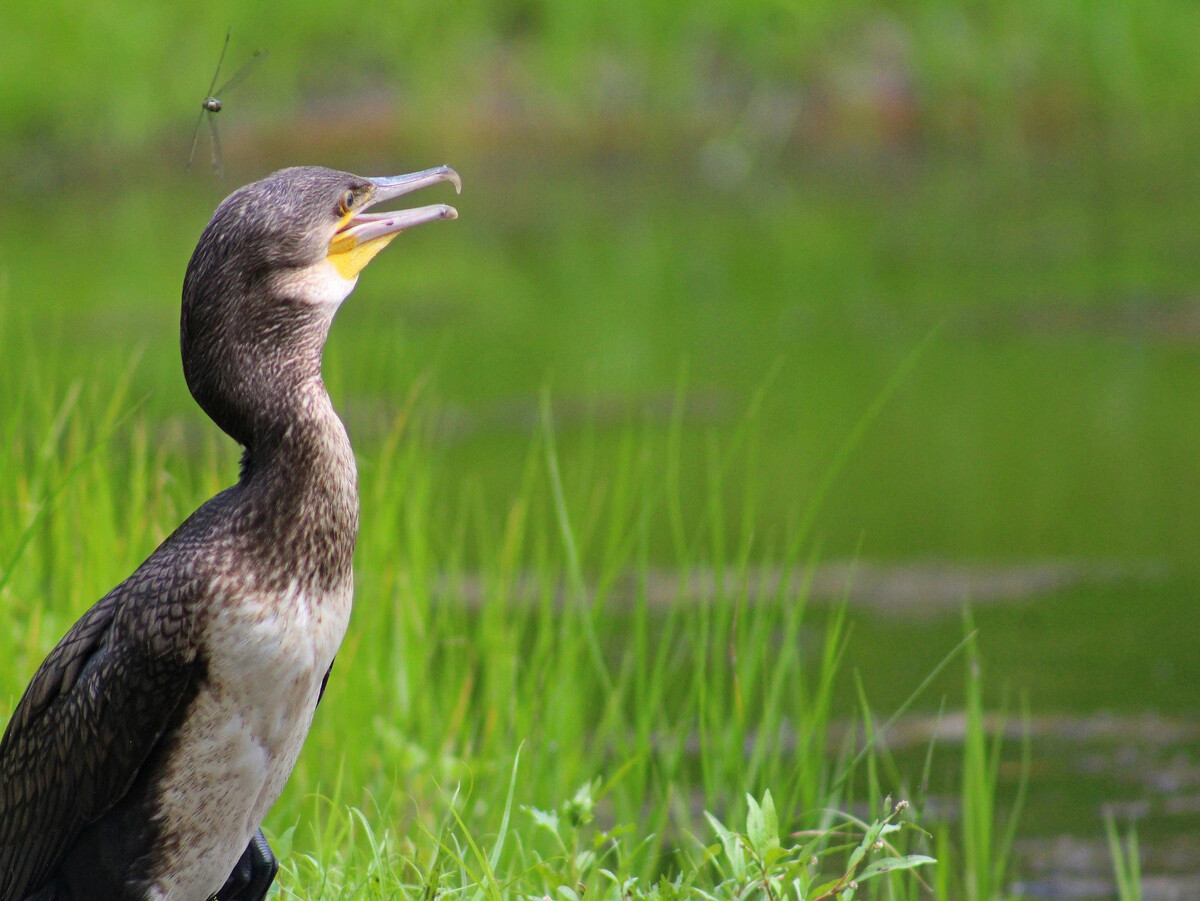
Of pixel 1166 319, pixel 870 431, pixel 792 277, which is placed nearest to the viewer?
pixel 870 431

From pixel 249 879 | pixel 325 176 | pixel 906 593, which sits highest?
pixel 325 176

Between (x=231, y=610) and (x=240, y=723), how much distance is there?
146 millimetres

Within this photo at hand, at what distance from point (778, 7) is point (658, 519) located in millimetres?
10103

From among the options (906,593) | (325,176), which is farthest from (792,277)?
(325,176)

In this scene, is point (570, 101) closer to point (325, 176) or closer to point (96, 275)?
point (96, 275)

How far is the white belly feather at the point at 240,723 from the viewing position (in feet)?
7.34

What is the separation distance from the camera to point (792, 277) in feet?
40.1

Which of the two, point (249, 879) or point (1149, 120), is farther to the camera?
point (1149, 120)

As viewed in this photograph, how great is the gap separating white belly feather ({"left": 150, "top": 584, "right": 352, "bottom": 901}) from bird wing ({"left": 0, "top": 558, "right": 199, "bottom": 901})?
0.15ft

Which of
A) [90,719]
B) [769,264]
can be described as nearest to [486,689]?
[90,719]

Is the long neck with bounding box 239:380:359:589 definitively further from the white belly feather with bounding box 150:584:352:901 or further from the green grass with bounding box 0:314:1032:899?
the green grass with bounding box 0:314:1032:899

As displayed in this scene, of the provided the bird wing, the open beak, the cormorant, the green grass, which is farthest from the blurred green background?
the bird wing

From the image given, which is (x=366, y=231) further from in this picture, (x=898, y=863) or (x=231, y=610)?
(x=898, y=863)

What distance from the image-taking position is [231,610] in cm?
223
